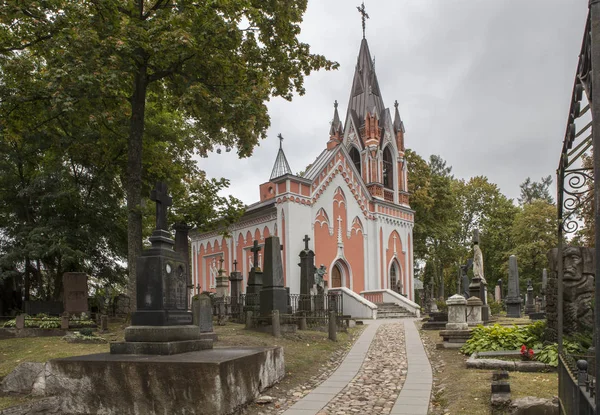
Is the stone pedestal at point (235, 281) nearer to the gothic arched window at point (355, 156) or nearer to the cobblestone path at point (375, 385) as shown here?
the cobblestone path at point (375, 385)

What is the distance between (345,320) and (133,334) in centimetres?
1216

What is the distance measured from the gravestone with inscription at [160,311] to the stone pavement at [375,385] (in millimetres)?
2035

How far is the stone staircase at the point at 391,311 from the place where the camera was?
84.2 ft

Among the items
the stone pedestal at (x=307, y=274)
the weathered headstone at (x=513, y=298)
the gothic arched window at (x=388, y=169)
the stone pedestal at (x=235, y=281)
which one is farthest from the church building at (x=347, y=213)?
the weathered headstone at (x=513, y=298)

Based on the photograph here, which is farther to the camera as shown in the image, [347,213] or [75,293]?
[347,213]

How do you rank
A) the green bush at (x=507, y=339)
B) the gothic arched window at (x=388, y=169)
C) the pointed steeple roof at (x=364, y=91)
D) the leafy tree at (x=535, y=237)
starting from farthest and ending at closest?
the leafy tree at (x=535, y=237) → the gothic arched window at (x=388, y=169) → the pointed steeple roof at (x=364, y=91) → the green bush at (x=507, y=339)

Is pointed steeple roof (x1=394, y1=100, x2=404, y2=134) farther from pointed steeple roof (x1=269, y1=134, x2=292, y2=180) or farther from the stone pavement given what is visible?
the stone pavement

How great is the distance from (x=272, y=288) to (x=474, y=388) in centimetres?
846

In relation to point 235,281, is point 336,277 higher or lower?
lower

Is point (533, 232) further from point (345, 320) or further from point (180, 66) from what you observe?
point (180, 66)

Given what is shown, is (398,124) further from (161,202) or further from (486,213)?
(161,202)

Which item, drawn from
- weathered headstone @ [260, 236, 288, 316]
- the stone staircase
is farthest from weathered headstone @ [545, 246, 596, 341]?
the stone staircase

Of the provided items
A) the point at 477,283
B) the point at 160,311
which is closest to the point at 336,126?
the point at 477,283

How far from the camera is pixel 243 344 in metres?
11.1
